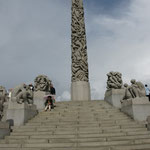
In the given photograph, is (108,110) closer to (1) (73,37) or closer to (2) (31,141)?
(2) (31,141)

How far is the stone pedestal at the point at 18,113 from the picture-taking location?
947 cm

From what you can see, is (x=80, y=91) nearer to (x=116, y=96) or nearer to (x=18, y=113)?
(x=116, y=96)

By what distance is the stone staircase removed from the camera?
640 cm

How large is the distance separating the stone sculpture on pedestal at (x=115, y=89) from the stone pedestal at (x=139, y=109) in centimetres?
291

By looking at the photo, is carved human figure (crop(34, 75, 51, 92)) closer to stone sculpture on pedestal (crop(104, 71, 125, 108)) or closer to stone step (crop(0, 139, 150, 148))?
stone sculpture on pedestal (crop(104, 71, 125, 108))

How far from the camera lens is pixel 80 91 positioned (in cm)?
1892

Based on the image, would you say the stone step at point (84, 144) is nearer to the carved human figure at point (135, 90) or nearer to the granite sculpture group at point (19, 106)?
the granite sculpture group at point (19, 106)

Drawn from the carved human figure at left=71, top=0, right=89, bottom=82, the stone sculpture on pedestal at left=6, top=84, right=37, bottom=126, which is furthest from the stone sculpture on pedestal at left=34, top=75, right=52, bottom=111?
the carved human figure at left=71, top=0, right=89, bottom=82

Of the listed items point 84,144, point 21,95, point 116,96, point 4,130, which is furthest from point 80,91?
point 84,144

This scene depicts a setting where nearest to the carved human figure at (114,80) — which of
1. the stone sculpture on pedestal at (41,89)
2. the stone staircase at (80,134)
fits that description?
Answer: the stone staircase at (80,134)

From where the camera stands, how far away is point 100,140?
22.3 ft

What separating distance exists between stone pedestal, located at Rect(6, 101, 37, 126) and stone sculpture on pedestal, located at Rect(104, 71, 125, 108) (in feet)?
20.2

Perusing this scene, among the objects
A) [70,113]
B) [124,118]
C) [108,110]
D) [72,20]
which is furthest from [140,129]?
[72,20]

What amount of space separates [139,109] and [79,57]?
453 inches
